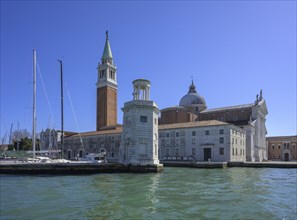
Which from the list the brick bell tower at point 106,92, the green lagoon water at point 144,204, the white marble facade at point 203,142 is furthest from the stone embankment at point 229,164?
the brick bell tower at point 106,92

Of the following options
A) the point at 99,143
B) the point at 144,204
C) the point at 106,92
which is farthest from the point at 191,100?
the point at 144,204

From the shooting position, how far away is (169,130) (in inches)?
2165

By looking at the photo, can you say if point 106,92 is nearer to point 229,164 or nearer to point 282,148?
point 229,164

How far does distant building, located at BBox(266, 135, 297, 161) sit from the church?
9.11 meters

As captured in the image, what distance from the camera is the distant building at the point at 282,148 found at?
73.9 metres

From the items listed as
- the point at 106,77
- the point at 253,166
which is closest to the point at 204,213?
the point at 253,166

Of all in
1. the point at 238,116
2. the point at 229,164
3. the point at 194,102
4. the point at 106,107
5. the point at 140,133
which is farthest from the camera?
the point at 194,102

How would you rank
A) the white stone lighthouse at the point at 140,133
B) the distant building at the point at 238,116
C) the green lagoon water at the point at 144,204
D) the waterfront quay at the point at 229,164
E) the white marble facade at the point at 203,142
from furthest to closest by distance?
the distant building at the point at 238,116 → the white marble facade at the point at 203,142 → the waterfront quay at the point at 229,164 → the white stone lighthouse at the point at 140,133 → the green lagoon water at the point at 144,204

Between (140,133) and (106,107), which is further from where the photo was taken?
(106,107)

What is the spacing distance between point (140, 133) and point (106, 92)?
123 feet

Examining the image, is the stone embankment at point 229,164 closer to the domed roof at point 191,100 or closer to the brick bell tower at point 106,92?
the brick bell tower at point 106,92

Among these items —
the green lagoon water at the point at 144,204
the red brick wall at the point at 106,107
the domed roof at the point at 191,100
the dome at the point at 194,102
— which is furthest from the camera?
the domed roof at the point at 191,100

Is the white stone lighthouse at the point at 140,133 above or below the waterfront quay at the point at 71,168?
above

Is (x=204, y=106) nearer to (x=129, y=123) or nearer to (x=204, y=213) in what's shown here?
(x=129, y=123)
